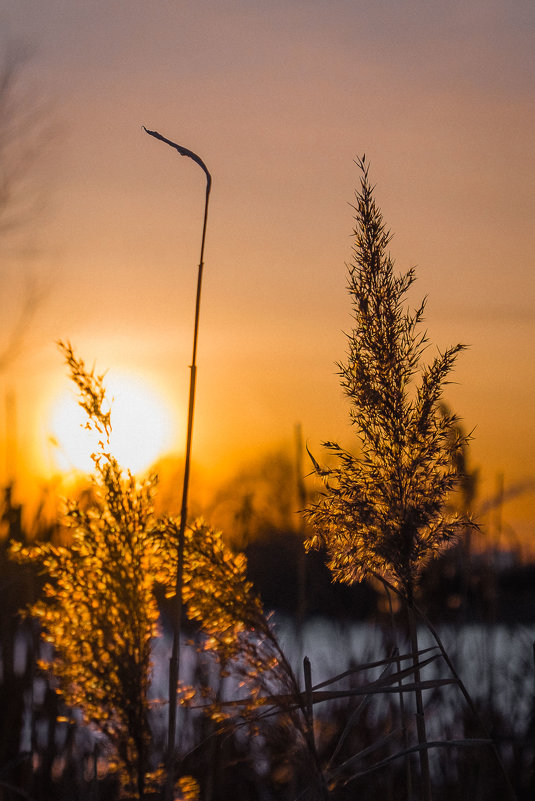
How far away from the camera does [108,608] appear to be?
1285 mm

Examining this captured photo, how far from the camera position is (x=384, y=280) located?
176 cm

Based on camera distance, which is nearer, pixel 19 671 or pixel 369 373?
pixel 369 373

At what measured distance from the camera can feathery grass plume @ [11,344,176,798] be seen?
1267 mm

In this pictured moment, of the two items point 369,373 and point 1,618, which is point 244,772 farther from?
point 369,373

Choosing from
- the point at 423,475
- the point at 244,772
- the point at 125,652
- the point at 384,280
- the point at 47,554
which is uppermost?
the point at 384,280

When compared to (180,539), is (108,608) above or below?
below

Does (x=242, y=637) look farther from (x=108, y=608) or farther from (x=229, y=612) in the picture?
(x=108, y=608)

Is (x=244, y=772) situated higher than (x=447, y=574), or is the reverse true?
(x=447, y=574)

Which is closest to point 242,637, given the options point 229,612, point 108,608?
point 229,612

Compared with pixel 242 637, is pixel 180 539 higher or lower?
higher

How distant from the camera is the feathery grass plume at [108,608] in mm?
1267

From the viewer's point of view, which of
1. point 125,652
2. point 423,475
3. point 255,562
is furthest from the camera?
point 255,562

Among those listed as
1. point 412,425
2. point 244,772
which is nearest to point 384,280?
point 412,425

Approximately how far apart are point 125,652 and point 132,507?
22cm
